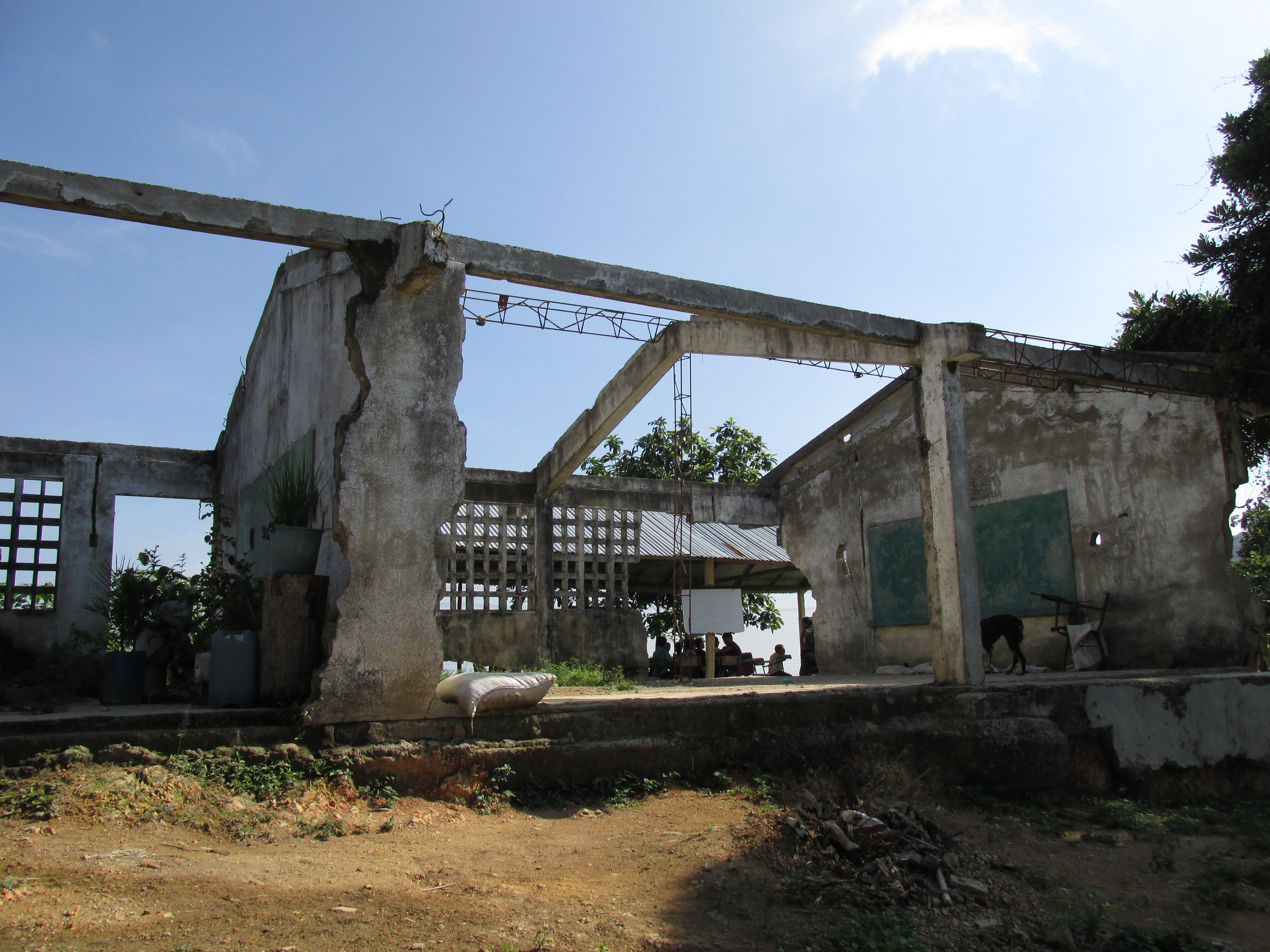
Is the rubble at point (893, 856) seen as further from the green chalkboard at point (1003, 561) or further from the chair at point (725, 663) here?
the chair at point (725, 663)

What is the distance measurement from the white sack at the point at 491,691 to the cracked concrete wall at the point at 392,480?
0.50 feet

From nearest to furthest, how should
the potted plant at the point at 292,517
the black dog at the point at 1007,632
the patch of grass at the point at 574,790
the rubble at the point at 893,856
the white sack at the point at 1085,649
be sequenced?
1. the rubble at the point at 893,856
2. the patch of grass at the point at 574,790
3. the potted plant at the point at 292,517
4. the white sack at the point at 1085,649
5. the black dog at the point at 1007,632

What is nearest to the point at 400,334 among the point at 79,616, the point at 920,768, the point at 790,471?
the point at 920,768

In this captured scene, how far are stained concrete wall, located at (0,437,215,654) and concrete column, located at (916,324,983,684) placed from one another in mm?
9012

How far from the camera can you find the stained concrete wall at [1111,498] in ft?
32.2

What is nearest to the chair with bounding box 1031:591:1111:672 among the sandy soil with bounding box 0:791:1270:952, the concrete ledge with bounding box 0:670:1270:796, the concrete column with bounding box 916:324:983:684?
the concrete ledge with bounding box 0:670:1270:796

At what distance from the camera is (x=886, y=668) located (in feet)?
41.8

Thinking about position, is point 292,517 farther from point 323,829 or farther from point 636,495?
point 636,495

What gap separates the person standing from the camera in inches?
587

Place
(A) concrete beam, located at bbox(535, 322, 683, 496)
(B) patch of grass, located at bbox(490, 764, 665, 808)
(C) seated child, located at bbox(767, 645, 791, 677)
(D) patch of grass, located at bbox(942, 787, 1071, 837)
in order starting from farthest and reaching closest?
(C) seated child, located at bbox(767, 645, 791, 677)
(A) concrete beam, located at bbox(535, 322, 683, 496)
(D) patch of grass, located at bbox(942, 787, 1071, 837)
(B) patch of grass, located at bbox(490, 764, 665, 808)

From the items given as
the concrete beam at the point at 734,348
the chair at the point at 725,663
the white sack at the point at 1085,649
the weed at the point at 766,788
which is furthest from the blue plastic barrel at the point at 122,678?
the chair at the point at 725,663

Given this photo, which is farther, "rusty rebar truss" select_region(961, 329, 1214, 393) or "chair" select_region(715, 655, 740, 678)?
"chair" select_region(715, 655, 740, 678)

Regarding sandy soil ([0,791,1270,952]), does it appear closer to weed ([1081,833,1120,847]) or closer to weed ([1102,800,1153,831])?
weed ([1081,833,1120,847])

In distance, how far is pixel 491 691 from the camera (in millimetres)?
5547
